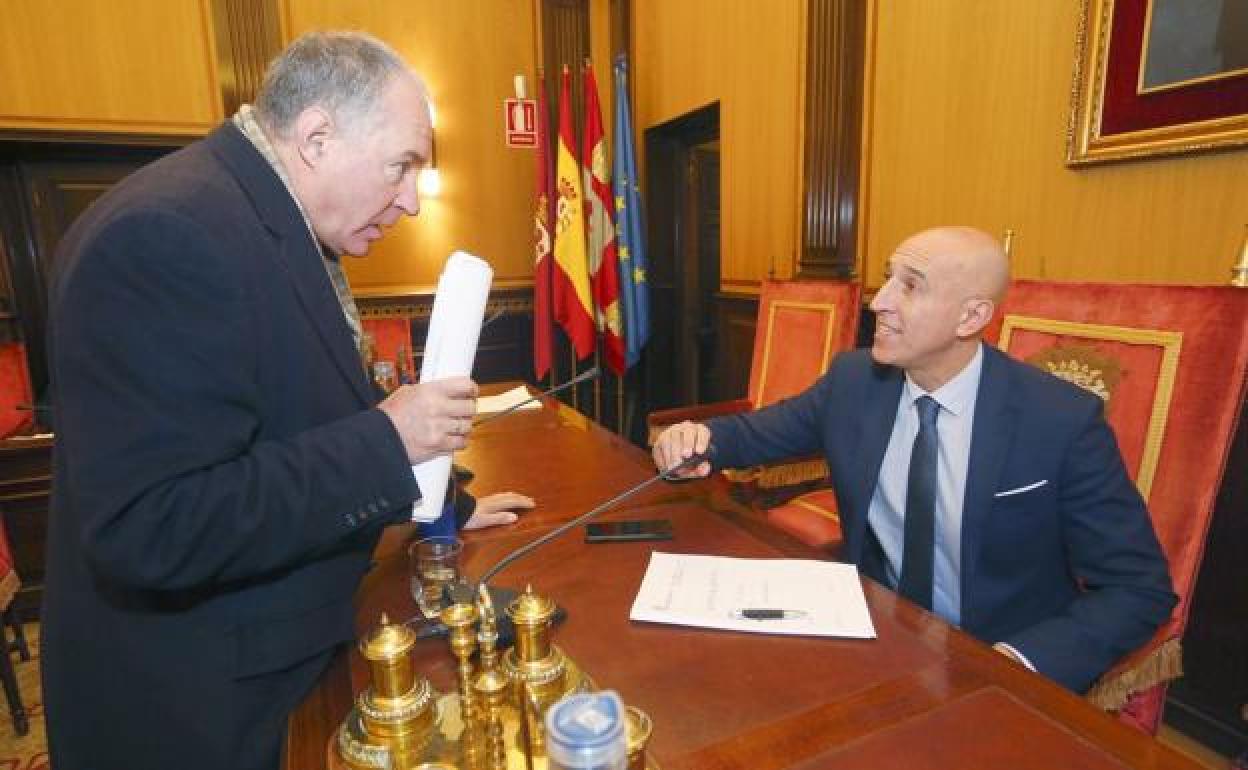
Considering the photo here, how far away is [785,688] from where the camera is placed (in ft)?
2.60

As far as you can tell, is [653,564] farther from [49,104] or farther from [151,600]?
[49,104]

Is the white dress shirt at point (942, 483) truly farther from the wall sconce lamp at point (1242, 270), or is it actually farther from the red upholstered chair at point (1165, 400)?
the wall sconce lamp at point (1242, 270)

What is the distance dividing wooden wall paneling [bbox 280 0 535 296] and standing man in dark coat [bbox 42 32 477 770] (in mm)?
3690

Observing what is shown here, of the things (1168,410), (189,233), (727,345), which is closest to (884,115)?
(727,345)

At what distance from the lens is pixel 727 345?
4.03 metres

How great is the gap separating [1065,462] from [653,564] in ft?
2.47

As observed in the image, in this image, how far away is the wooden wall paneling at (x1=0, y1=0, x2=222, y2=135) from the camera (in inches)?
→ 134

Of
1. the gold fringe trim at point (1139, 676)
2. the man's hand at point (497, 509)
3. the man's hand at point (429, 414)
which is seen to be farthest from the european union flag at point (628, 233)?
the man's hand at point (429, 414)

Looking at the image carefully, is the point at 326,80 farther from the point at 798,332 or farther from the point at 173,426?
the point at 798,332

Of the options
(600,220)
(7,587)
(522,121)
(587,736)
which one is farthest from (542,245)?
(587,736)

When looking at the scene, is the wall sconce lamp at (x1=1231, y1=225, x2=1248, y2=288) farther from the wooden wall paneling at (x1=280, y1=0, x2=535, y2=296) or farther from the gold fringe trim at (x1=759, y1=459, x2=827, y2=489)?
the wooden wall paneling at (x1=280, y1=0, x2=535, y2=296)

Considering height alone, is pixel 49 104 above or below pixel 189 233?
above

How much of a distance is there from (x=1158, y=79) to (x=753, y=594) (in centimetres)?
185

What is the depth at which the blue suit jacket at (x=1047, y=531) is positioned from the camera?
1107 mm
